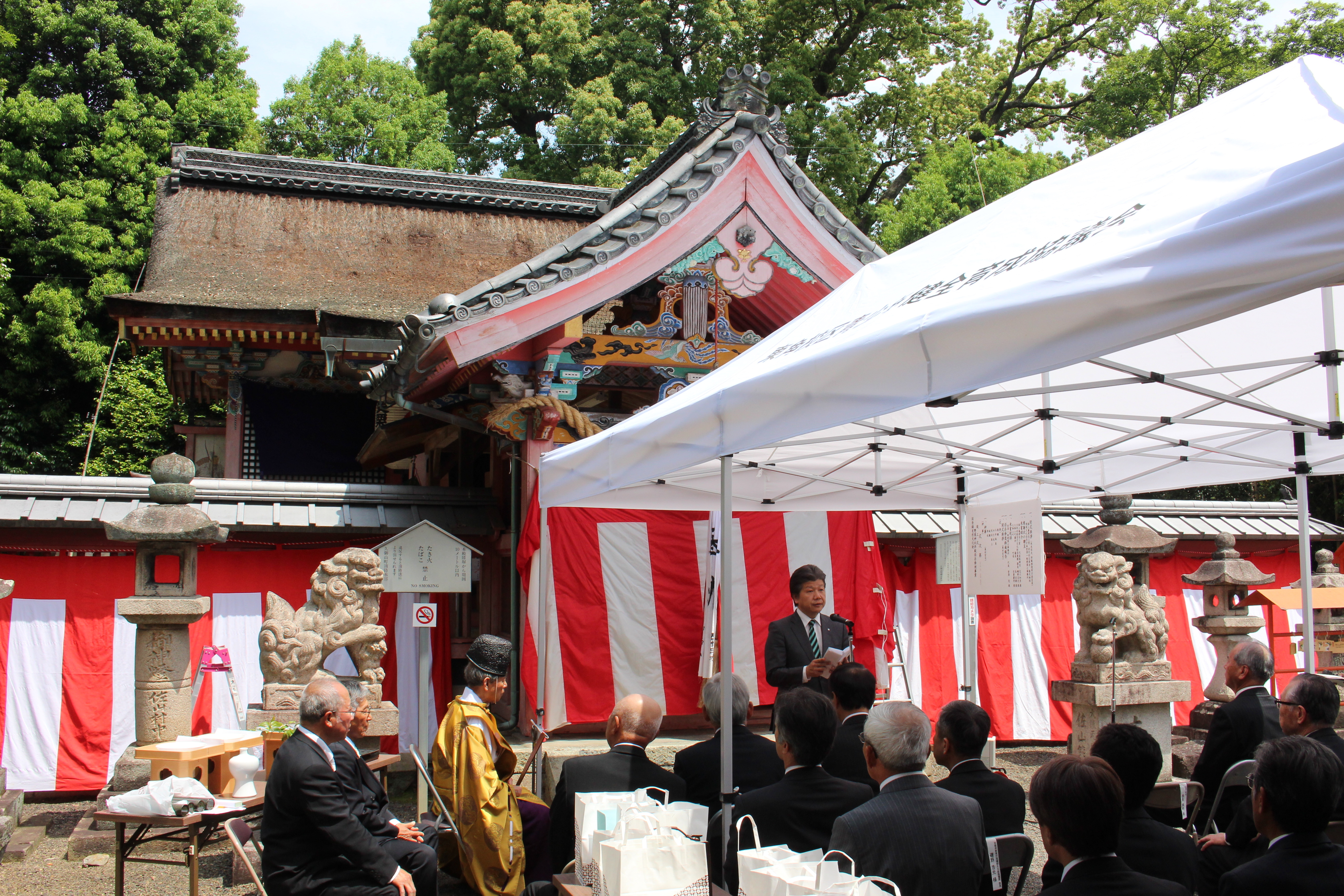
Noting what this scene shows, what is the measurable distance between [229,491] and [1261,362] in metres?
7.68

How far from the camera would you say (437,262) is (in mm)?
12438

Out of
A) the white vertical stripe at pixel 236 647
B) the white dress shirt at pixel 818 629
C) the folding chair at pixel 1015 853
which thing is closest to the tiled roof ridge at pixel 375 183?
the white vertical stripe at pixel 236 647

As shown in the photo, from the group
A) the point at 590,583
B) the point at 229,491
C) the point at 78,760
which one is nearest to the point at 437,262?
the point at 229,491

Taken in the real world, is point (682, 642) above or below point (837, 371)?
below

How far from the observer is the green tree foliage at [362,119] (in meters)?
20.7

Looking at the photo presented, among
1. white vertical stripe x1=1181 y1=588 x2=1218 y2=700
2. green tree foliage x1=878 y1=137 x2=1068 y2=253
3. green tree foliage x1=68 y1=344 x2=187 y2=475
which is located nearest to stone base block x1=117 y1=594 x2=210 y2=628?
white vertical stripe x1=1181 y1=588 x2=1218 y2=700

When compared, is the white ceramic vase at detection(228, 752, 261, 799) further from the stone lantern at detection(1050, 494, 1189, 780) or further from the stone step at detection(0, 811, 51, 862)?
the stone lantern at detection(1050, 494, 1189, 780)

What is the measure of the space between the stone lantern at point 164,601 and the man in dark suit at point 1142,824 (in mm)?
5718

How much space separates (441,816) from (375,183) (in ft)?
35.6

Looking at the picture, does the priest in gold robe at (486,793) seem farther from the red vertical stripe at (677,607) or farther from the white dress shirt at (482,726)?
the red vertical stripe at (677,607)

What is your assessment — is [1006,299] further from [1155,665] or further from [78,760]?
[78,760]

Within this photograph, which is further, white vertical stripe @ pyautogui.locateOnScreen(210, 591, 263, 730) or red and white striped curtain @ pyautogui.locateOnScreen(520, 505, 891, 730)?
white vertical stripe @ pyautogui.locateOnScreen(210, 591, 263, 730)

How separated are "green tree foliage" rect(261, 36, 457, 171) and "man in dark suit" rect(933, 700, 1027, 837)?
756 inches

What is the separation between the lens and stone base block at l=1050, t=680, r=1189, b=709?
7.74 meters
